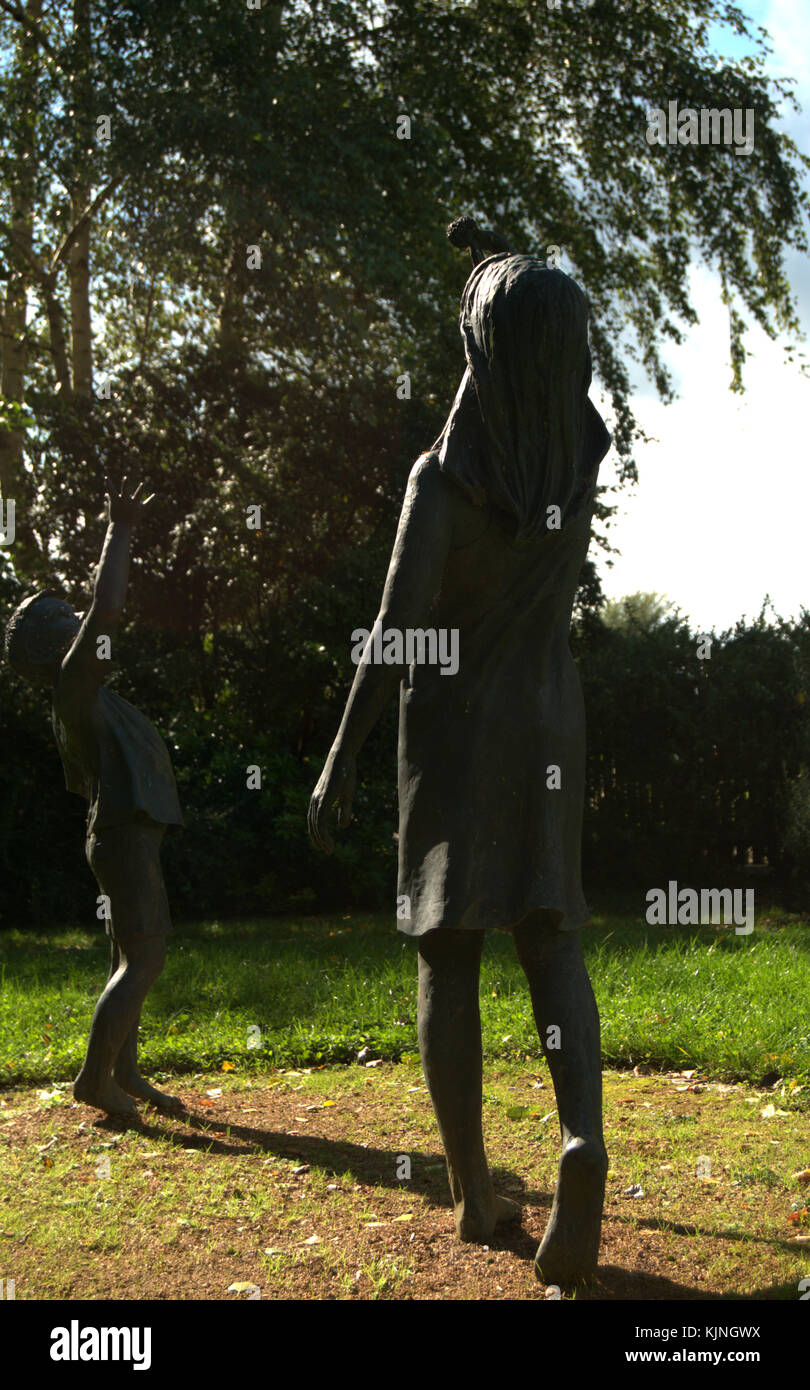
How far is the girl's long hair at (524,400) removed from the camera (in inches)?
134

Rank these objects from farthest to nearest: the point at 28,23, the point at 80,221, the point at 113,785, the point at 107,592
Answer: the point at 80,221, the point at 28,23, the point at 113,785, the point at 107,592

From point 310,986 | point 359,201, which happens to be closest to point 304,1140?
point 310,986

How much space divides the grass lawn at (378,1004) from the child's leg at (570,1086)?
8.73 ft

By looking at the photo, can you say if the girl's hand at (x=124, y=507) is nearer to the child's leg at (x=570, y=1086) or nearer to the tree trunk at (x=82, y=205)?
the child's leg at (x=570, y=1086)

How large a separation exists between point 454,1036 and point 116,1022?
6.61 ft

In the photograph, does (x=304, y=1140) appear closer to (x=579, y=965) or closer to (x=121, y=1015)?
(x=121, y=1015)

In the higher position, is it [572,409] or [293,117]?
[293,117]

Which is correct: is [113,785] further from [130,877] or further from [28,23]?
[28,23]

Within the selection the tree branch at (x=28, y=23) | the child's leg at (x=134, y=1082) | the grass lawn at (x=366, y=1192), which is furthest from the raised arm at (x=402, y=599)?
the tree branch at (x=28, y=23)

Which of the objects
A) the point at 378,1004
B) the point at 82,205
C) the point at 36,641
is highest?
the point at 82,205

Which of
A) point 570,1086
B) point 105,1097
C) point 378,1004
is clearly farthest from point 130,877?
point 570,1086

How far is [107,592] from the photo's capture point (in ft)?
16.2

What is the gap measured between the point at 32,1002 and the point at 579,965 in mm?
5142
